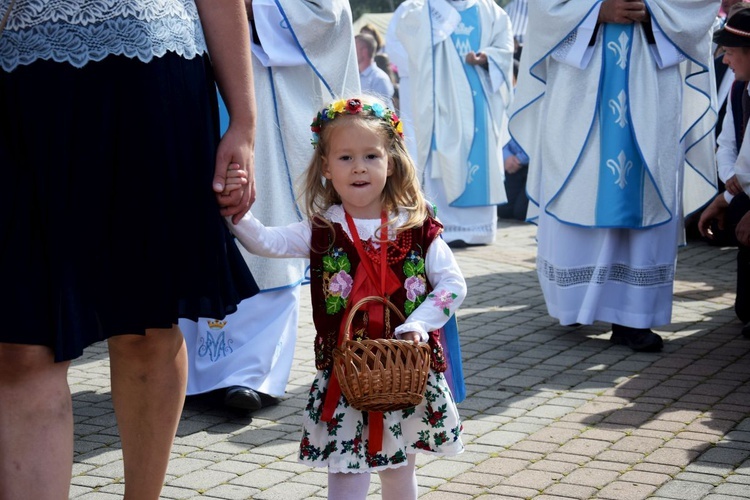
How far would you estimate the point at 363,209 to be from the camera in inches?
123

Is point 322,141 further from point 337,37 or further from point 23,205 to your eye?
point 337,37

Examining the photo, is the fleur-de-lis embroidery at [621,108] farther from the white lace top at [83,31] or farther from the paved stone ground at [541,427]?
the white lace top at [83,31]

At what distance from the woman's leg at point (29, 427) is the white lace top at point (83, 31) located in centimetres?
64

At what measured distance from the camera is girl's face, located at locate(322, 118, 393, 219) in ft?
→ 9.95

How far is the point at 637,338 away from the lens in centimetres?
555

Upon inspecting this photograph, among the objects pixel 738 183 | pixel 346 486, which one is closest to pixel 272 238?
pixel 346 486

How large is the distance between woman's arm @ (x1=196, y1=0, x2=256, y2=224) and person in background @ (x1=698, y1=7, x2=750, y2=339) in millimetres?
3006

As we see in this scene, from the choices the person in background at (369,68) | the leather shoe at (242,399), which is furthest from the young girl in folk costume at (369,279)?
the person in background at (369,68)

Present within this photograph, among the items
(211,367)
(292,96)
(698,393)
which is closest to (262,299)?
(211,367)

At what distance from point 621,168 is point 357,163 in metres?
2.80

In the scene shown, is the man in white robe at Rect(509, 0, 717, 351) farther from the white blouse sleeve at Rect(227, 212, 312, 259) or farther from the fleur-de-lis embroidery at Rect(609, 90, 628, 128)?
the white blouse sleeve at Rect(227, 212, 312, 259)

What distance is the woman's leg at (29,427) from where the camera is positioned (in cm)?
241

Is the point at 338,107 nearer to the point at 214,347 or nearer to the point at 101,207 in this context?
the point at 101,207

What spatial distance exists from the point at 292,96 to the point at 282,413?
1265 millimetres
